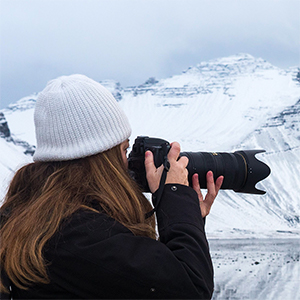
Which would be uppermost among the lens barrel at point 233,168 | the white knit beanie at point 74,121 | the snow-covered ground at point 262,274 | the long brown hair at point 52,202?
the white knit beanie at point 74,121

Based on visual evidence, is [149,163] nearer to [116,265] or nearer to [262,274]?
[116,265]

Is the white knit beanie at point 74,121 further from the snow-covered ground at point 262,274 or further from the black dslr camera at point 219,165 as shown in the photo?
the snow-covered ground at point 262,274

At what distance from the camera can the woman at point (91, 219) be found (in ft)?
1.86

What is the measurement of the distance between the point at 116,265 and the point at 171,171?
0.76 feet

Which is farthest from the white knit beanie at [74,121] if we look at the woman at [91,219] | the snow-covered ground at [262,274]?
the snow-covered ground at [262,274]

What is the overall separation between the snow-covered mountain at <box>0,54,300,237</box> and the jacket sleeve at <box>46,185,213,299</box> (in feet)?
21.2

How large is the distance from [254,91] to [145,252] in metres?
21.2

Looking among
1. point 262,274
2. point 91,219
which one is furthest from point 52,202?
point 262,274

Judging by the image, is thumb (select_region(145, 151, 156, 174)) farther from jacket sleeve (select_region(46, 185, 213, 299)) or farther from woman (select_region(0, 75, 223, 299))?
jacket sleeve (select_region(46, 185, 213, 299))

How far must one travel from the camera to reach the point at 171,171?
0.72 m

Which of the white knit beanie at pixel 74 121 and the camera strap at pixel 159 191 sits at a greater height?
the white knit beanie at pixel 74 121

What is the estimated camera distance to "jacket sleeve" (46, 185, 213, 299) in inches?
22.1

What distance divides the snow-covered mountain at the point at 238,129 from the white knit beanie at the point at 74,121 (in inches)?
250

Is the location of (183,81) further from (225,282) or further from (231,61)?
(225,282)
